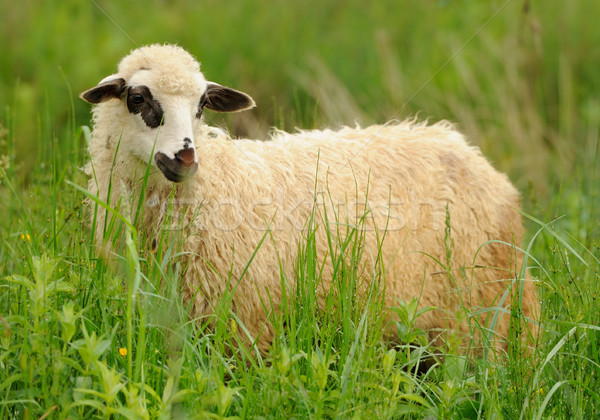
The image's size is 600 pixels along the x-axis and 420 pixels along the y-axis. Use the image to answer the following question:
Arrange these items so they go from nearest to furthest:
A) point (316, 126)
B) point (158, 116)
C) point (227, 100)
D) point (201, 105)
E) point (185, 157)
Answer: point (185, 157)
point (158, 116)
point (201, 105)
point (227, 100)
point (316, 126)

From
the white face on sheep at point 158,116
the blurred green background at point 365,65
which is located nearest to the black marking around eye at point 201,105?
the white face on sheep at point 158,116

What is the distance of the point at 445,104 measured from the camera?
6.92m

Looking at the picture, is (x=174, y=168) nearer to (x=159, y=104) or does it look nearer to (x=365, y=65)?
(x=159, y=104)

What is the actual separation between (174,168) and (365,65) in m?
4.79

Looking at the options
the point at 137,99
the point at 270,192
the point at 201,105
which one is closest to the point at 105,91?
the point at 137,99

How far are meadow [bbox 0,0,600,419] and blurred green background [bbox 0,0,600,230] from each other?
0.02m

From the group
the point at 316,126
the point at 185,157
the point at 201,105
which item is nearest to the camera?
the point at 185,157

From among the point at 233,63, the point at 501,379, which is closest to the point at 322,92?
the point at 233,63

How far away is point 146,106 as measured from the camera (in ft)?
10.4

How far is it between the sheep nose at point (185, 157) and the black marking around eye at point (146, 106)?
0.20 metres

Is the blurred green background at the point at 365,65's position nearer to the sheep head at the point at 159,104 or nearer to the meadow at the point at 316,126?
the meadow at the point at 316,126

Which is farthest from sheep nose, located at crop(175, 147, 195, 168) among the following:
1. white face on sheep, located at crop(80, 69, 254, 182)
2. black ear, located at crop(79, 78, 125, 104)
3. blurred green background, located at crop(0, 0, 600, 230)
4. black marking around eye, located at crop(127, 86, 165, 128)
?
blurred green background, located at crop(0, 0, 600, 230)

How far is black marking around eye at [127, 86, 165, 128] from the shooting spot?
123 inches

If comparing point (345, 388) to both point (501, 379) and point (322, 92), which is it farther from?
point (322, 92)
